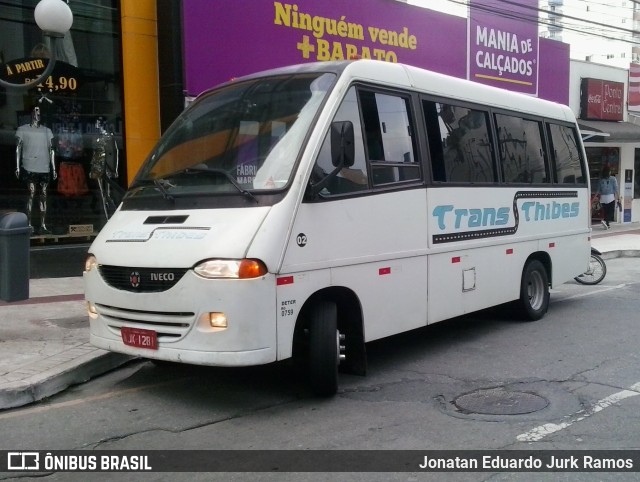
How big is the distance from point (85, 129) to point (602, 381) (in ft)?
30.9

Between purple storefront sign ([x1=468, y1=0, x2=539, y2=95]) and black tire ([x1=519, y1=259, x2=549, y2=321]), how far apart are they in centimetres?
974

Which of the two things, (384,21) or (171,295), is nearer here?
(171,295)

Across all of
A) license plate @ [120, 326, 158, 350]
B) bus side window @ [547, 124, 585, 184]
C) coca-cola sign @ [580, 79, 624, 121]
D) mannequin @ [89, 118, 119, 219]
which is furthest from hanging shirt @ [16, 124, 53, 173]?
coca-cola sign @ [580, 79, 624, 121]

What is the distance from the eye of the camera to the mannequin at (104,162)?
1237 centimetres

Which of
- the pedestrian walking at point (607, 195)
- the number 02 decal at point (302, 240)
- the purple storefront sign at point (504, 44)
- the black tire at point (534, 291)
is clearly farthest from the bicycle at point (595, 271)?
the pedestrian walking at point (607, 195)

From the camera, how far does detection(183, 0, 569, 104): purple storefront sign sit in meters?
12.2

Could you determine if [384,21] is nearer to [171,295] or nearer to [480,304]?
[480,304]

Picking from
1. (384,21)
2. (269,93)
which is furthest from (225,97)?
(384,21)

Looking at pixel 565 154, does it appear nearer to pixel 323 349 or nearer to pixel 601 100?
pixel 323 349

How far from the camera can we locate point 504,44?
19.3 m

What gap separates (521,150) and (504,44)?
11374 millimetres

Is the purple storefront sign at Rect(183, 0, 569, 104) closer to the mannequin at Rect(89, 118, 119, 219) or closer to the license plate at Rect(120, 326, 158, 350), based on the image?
the mannequin at Rect(89, 118, 119, 219)

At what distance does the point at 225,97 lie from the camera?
682 centimetres

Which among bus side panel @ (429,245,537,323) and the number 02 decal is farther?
bus side panel @ (429,245,537,323)
